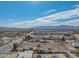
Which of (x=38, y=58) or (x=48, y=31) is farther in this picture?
(x=48, y=31)

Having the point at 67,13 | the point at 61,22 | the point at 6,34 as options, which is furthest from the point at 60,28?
the point at 6,34

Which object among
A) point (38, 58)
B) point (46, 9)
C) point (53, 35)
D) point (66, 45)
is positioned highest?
point (46, 9)

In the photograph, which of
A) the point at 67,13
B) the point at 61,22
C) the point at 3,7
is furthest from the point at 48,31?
the point at 3,7

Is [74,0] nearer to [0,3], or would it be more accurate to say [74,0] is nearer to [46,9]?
[46,9]

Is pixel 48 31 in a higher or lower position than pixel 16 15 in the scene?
lower

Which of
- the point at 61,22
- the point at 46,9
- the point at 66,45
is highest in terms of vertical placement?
the point at 46,9

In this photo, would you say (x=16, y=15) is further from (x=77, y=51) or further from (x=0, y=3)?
(x=77, y=51)

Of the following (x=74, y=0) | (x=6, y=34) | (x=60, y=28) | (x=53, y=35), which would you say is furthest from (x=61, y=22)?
(x=6, y=34)

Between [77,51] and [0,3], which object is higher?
[0,3]
